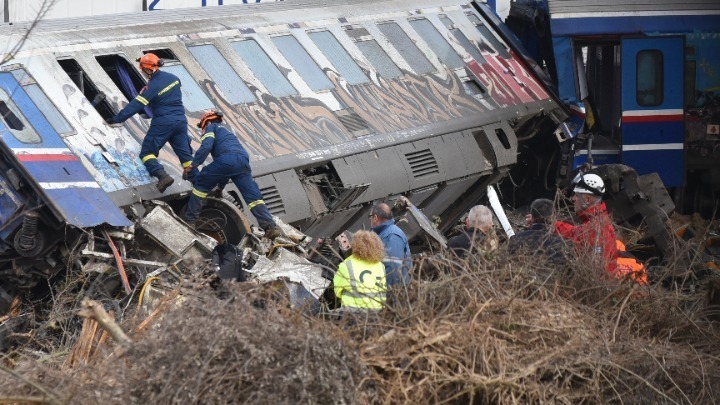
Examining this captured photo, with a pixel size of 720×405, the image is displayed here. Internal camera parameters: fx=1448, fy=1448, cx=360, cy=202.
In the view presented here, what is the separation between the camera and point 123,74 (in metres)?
14.4

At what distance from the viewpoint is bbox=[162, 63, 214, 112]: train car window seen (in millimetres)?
14547

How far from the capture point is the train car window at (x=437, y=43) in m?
18.4

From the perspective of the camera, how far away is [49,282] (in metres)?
11.7

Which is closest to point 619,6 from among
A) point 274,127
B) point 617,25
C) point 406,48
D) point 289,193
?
point 617,25

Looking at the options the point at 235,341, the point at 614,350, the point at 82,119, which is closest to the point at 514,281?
the point at 614,350

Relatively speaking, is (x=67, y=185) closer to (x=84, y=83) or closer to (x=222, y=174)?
(x=222, y=174)

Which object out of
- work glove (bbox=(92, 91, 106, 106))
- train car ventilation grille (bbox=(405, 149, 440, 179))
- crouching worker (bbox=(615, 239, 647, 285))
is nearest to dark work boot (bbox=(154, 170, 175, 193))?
work glove (bbox=(92, 91, 106, 106))

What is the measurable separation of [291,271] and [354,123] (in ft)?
16.0

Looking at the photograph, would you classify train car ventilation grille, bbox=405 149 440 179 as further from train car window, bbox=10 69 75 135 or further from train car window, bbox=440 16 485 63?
train car window, bbox=10 69 75 135

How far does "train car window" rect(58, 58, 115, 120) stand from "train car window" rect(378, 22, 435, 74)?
5076 mm

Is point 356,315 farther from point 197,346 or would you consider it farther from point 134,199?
point 134,199

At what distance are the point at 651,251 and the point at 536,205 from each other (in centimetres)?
310

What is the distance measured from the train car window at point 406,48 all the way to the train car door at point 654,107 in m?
2.59

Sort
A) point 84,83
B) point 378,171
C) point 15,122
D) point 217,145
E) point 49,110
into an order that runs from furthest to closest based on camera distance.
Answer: point 378,171
point 84,83
point 217,145
point 49,110
point 15,122
